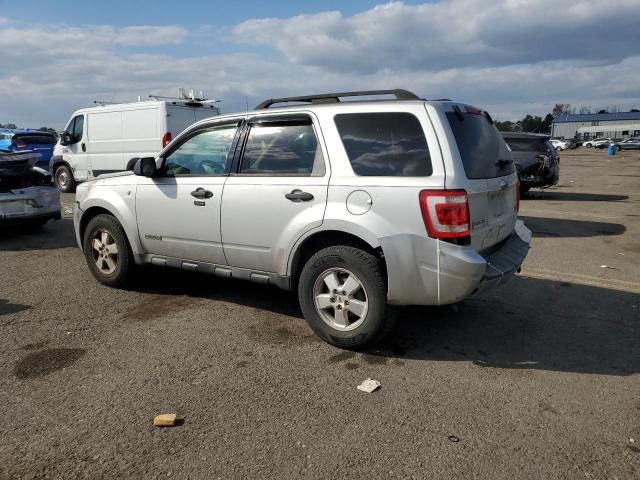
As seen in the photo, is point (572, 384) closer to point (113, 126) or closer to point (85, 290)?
point (85, 290)

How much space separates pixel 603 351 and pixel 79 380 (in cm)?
396

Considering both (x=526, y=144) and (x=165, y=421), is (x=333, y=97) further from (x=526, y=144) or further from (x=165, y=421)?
(x=526, y=144)

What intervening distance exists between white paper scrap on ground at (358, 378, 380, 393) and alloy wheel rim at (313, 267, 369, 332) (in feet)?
1.71

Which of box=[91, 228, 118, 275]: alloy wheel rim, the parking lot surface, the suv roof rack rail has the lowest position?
the parking lot surface

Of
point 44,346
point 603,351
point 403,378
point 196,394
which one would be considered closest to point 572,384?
point 603,351

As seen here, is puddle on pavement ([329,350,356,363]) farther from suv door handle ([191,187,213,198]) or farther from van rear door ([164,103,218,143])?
van rear door ([164,103,218,143])

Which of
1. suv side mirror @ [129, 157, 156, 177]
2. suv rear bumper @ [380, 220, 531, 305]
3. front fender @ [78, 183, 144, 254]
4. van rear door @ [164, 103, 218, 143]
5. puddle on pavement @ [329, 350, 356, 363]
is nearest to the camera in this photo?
suv rear bumper @ [380, 220, 531, 305]

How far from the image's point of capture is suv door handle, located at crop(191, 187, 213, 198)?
485 cm

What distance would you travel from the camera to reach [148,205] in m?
5.34

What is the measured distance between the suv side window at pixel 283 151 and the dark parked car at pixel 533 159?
1027 centimetres

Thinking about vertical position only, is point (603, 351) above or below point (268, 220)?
below

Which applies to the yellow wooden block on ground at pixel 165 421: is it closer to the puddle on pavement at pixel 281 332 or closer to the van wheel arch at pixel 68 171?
the puddle on pavement at pixel 281 332

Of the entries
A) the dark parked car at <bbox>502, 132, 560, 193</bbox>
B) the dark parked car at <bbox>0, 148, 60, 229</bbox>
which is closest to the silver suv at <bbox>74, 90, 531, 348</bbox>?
the dark parked car at <bbox>0, 148, 60, 229</bbox>

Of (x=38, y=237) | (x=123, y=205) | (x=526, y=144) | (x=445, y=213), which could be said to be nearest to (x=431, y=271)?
(x=445, y=213)
